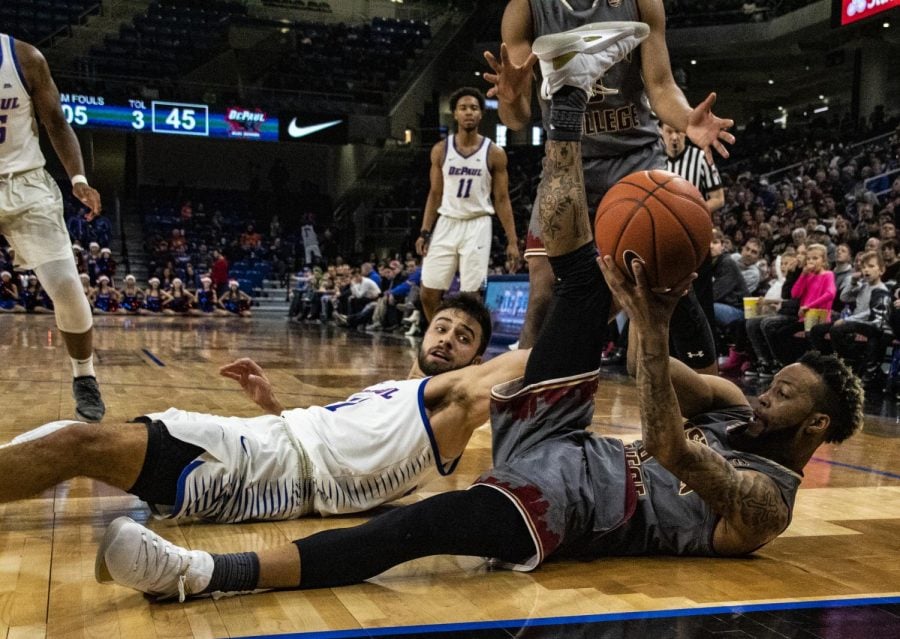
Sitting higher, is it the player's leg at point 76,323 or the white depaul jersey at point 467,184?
the white depaul jersey at point 467,184

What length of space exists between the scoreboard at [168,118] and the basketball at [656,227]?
22062mm

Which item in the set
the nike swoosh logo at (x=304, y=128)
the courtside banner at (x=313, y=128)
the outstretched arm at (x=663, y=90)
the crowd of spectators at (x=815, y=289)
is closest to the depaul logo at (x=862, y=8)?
the crowd of spectators at (x=815, y=289)

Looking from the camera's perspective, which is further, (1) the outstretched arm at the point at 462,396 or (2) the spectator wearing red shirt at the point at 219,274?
(2) the spectator wearing red shirt at the point at 219,274

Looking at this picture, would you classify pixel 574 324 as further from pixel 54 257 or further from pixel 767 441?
pixel 54 257

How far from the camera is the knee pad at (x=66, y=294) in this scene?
4.28 m

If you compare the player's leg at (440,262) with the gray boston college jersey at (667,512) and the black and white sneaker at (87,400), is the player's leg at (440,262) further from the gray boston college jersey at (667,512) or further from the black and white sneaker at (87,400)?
the gray boston college jersey at (667,512)

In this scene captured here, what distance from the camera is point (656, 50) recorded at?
3492 mm

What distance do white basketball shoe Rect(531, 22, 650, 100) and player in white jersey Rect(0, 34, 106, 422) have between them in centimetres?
257

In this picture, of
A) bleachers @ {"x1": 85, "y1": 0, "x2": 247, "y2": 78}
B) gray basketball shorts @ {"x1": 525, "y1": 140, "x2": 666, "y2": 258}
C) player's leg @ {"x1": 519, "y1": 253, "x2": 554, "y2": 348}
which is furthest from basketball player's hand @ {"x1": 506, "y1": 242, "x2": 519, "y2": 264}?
bleachers @ {"x1": 85, "y1": 0, "x2": 247, "y2": 78}

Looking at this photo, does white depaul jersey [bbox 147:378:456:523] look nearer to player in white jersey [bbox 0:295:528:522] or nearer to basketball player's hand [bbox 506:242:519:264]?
player in white jersey [bbox 0:295:528:522]

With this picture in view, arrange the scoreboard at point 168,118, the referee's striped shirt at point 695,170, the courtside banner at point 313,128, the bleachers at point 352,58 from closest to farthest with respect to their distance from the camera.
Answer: the referee's striped shirt at point 695,170
the scoreboard at point 168,118
the courtside banner at point 313,128
the bleachers at point 352,58

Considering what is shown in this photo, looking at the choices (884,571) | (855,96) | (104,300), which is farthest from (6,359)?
(855,96)

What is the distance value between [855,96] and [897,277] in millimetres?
17229

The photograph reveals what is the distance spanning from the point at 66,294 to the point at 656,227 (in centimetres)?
321
